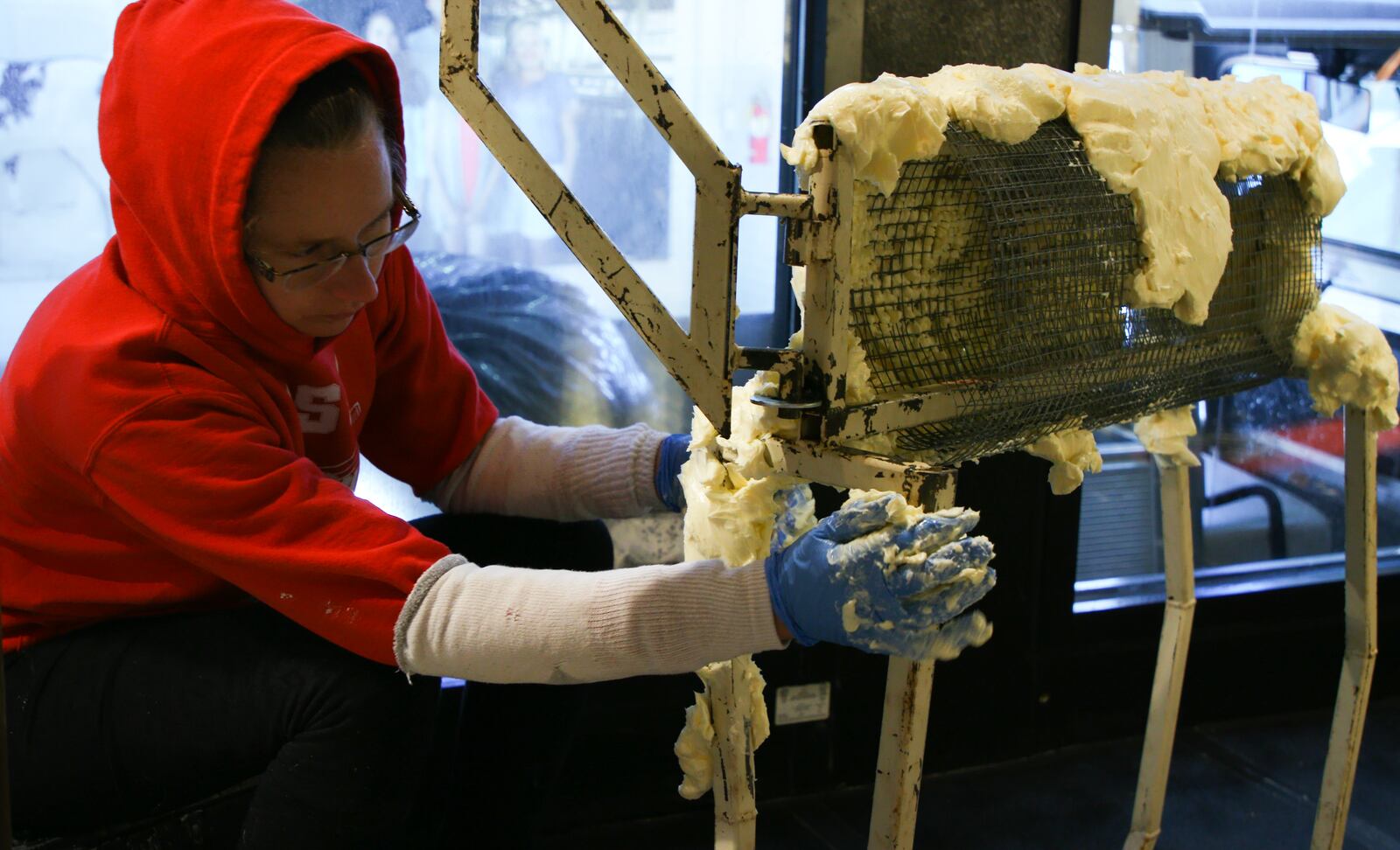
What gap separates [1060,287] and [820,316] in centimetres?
29

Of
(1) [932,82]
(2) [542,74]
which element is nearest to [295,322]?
(1) [932,82]

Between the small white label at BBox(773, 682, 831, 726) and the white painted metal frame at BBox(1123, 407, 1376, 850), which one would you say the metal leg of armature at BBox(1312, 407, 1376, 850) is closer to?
the white painted metal frame at BBox(1123, 407, 1376, 850)

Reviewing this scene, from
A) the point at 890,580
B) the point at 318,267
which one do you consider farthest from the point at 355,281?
the point at 890,580

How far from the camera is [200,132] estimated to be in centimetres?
106

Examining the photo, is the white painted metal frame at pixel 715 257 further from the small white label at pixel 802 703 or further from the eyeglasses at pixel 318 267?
the small white label at pixel 802 703

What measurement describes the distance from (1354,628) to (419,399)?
4.15 feet

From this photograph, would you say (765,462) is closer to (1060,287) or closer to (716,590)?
(716,590)

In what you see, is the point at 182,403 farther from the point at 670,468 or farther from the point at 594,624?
the point at 670,468

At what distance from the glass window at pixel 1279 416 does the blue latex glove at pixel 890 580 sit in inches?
50.8

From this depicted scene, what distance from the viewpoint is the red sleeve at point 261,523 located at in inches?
41.6

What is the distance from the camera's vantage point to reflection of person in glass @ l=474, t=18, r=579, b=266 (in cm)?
177

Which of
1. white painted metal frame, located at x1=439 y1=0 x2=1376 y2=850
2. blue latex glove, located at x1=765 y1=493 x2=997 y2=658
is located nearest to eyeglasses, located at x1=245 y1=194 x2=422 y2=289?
white painted metal frame, located at x1=439 y1=0 x2=1376 y2=850

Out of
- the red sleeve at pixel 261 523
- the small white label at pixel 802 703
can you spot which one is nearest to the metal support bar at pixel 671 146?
the red sleeve at pixel 261 523

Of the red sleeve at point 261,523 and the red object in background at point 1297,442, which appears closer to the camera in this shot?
the red sleeve at point 261,523
